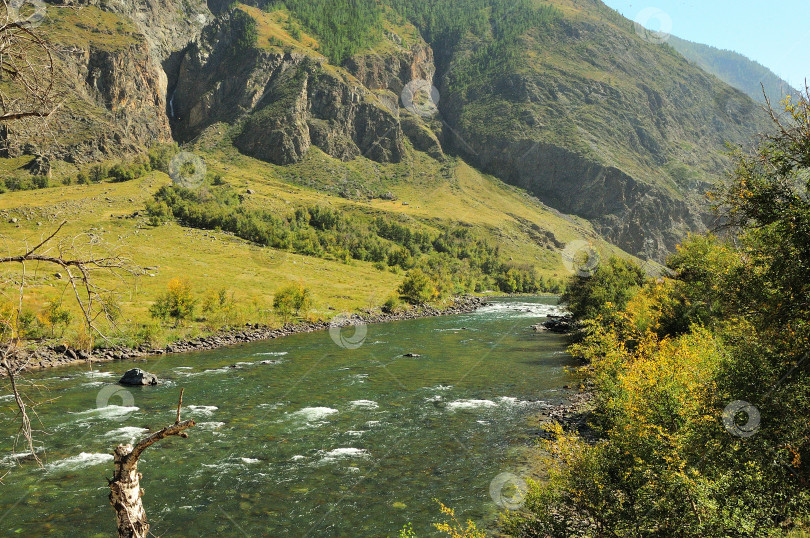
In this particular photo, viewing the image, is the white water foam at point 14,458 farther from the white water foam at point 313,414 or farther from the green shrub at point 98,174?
the green shrub at point 98,174

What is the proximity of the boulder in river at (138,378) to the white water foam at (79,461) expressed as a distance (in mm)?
13951

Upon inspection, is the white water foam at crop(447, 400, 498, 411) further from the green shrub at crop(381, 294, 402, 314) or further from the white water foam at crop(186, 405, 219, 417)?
the green shrub at crop(381, 294, 402, 314)

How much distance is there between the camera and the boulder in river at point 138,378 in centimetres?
3544

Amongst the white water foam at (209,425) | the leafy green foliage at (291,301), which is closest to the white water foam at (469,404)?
the white water foam at (209,425)

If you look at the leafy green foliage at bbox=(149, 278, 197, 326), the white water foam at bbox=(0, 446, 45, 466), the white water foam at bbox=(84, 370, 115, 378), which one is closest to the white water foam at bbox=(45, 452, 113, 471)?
the white water foam at bbox=(0, 446, 45, 466)

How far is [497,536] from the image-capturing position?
1569 centimetres

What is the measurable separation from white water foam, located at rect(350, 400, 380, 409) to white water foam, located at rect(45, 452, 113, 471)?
14.3 m

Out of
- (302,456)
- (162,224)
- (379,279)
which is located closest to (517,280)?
(379,279)

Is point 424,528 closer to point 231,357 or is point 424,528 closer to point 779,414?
point 779,414

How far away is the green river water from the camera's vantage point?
17.3 m

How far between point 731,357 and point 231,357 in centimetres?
4481

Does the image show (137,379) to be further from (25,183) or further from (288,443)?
(25,183)

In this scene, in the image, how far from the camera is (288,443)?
24719 millimetres

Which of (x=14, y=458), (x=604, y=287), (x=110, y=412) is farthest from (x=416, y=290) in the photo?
(x=14, y=458)
